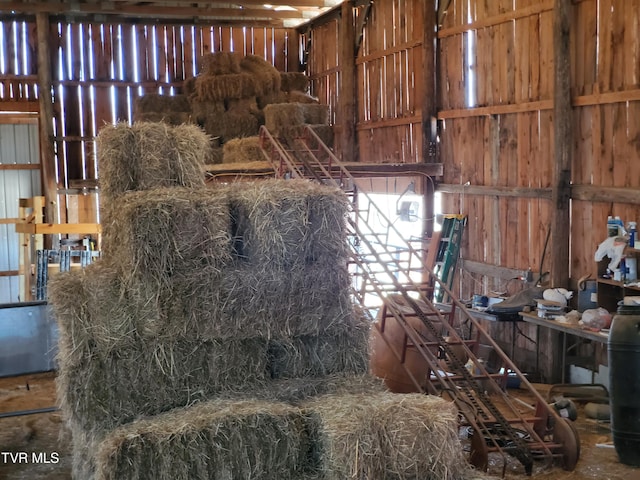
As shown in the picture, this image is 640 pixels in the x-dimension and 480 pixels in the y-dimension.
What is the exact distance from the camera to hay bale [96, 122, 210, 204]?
5.85 m

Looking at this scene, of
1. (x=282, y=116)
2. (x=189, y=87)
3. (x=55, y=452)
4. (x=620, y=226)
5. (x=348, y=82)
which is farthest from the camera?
(x=189, y=87)

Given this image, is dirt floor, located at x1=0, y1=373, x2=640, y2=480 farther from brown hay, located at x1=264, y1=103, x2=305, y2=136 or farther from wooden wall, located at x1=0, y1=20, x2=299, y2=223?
wooden wall, located at x1=0, y1=20, x2=299, y2=223

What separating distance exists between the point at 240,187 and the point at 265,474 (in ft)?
6.49

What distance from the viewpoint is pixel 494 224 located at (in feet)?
31.7

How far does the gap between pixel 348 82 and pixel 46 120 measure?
18.2ft

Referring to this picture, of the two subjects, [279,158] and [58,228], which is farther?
[58,228]

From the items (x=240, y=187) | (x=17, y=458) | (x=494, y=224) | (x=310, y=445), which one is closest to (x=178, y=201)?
(x=240, y=187)

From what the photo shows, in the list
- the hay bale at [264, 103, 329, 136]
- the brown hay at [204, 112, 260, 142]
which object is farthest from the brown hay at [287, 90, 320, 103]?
the hay bale at [264, 103, 329, 136]

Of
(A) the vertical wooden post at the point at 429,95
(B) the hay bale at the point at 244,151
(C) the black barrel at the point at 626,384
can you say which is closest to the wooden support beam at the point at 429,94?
(A) the vertical wooden post at the point at 429,95

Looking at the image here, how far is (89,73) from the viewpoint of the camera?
15055mm

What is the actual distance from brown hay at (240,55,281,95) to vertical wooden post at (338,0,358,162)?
1.17 metres

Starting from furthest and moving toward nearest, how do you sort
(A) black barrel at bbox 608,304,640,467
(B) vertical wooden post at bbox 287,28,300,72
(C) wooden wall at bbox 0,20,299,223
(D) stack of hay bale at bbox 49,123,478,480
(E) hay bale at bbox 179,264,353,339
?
1. (B) vertical wooden post at bbox 287,28,300,72
2. (C) wooden wall at bbox 0,20,299,223
3. (A) black barrel at bbox 608,304,640,467
4. (E) hay bale at bbox 179,264,353,339
5. (D) stack of hay bale at bbox 49,123,478,480

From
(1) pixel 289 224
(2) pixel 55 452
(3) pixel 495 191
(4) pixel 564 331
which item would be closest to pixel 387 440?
(1) pixel 289 224

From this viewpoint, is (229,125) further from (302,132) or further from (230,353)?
(230,353)
